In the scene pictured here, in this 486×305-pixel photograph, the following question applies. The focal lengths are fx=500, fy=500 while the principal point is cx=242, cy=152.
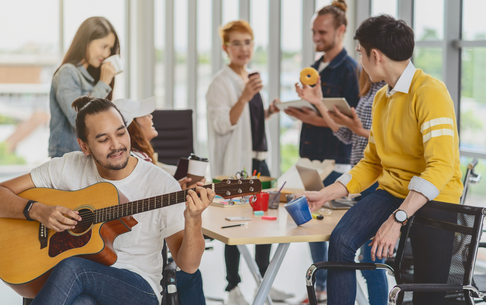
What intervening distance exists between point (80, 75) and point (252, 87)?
3.50 ft

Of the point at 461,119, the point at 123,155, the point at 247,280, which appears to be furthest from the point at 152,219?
the point at 461,119

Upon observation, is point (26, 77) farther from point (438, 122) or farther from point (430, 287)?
point (430, 287)

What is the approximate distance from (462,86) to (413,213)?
2348mm

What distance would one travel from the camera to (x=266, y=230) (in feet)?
6.35

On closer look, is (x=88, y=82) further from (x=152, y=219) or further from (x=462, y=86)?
(x=462, y=86)

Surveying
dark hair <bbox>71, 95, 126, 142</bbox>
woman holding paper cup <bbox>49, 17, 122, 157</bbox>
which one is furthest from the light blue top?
dark hair <bbox>71, 95, 126, 142</bbox>

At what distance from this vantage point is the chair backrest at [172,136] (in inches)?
145

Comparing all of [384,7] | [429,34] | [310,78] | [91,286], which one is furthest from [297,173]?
[384,7]

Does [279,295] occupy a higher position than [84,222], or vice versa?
[84,222]

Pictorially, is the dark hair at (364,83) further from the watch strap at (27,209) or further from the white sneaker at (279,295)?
the watch strap at (27,209)

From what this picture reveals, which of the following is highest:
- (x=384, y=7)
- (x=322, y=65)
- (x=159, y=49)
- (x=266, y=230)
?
(x=384, y=7)

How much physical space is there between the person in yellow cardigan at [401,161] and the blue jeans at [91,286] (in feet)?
2.32

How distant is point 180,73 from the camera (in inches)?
254

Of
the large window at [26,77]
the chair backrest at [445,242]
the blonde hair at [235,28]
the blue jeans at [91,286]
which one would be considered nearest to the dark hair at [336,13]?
the blonde hair at [235,28]
